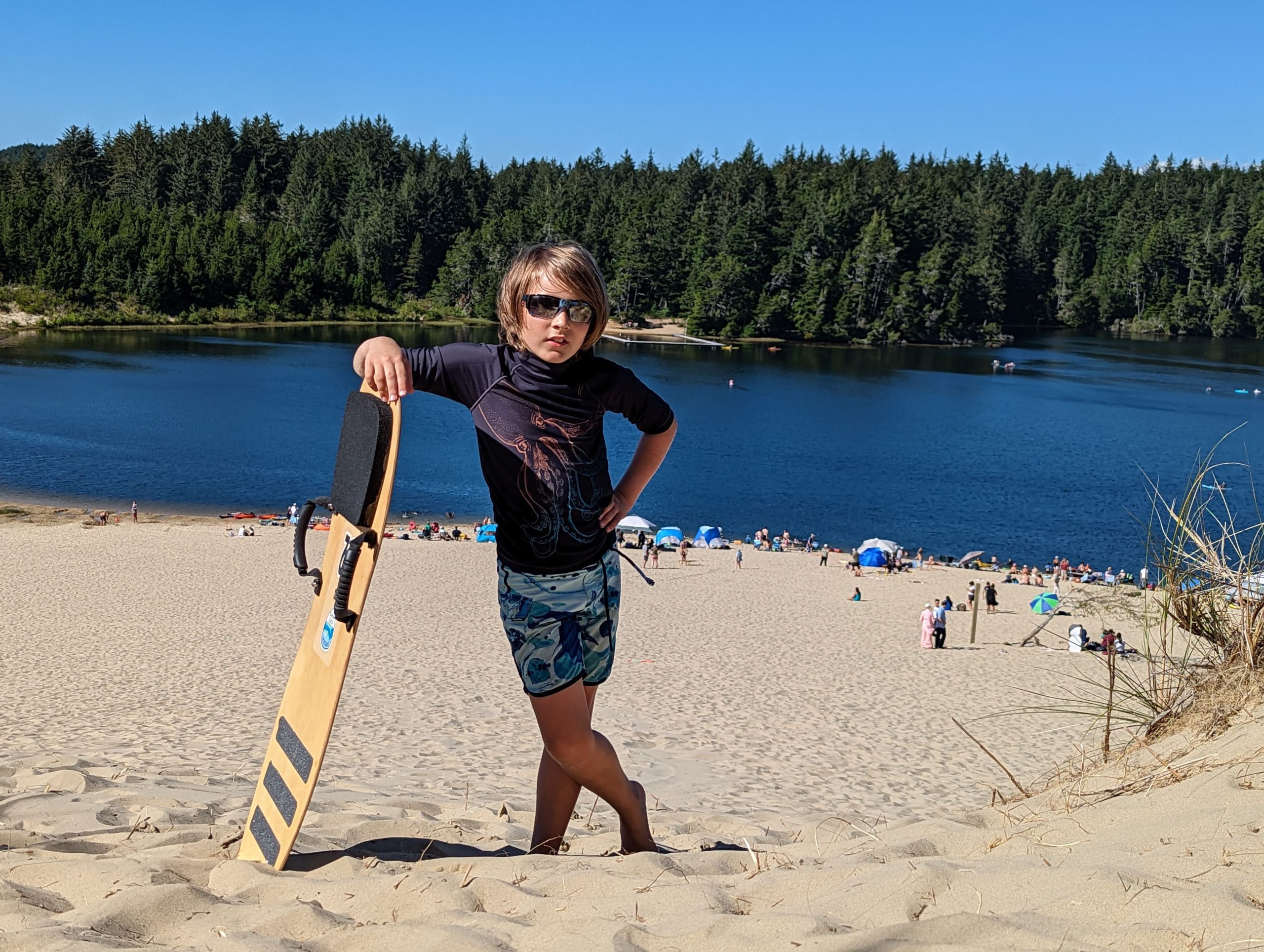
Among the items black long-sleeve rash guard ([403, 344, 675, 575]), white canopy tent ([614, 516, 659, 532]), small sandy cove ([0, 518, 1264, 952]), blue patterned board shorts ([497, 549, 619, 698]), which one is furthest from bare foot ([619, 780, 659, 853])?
white canopy tent ([614, 516, 659, 532])

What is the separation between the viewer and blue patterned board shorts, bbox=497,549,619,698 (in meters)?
3.20

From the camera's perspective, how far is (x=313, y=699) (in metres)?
3.31

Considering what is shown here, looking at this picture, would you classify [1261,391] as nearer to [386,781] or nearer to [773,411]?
[773,411]

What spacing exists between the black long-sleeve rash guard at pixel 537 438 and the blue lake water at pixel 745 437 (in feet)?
99.9

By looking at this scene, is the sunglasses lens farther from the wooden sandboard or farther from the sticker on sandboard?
the sticker on sandboard

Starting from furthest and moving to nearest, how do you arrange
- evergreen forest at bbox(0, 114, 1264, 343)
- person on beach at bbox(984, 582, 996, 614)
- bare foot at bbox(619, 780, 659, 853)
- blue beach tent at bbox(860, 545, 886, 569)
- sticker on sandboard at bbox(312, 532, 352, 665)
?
1. evergreen forest at bbox(0, 114, 1264, 343)
2. blue beach tent at bbox(860, 545, 886, 569)
3. person on beach at bbox(984, 582, 996, 614)
4. bare foot at bbox(619, 780, 659, 853)
5. sticker on sandboard at bbox(312, 532, 352, 665)

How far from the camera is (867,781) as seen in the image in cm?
913

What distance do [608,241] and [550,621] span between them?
10252 centimetres

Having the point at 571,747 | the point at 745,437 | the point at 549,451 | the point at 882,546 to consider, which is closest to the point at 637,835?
the point at 571,747

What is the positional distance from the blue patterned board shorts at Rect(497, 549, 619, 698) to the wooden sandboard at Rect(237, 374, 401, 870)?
1.32 feet

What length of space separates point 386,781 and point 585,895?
13.8 ft

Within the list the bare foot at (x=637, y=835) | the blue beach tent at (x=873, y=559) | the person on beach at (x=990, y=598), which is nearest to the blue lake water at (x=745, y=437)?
the blue beach tent at (x=873, y=559)

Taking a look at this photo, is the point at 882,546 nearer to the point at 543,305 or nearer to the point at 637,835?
the point at 637,835

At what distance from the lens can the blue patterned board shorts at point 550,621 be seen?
320 cm
